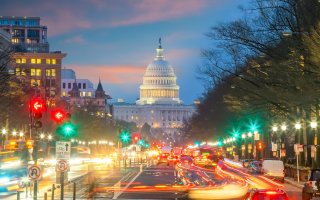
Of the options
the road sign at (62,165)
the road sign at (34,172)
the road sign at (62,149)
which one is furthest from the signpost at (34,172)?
the road sign at (62,149)

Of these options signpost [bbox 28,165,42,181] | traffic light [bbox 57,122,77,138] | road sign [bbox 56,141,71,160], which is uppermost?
traffic light [bbox 57,122,77,138]

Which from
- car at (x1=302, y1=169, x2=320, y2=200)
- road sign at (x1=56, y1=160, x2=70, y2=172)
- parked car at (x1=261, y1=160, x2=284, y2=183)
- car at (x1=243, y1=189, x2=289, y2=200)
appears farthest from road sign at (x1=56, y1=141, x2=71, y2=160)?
parked car at (x1=261, y1=160, x2=284, y2=183)

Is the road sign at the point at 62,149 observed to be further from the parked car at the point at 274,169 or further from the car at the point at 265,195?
the parked car at the point at 274,169

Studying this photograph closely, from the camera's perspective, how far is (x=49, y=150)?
3851 inches

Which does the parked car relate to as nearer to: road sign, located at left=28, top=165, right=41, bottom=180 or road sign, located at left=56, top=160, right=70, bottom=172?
road sign, located at left=56, top=160, right=70, bottom=172

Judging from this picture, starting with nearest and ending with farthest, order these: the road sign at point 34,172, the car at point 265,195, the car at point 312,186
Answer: the car at point 265,195, the road sign at point 34,172, the car at point 312,186

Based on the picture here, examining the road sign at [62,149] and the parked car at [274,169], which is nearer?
the road sign at [62,149]

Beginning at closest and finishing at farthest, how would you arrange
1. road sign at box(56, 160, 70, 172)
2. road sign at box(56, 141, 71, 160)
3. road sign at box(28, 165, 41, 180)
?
road sign at box(28, 165, 41, 180) < road sign at box(56, 160, 70, 172) < road sign at box(56, 141, 71, 160)

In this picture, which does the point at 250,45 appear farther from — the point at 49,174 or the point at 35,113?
the point at 35,113

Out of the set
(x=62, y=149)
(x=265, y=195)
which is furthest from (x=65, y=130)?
(x=265, y=195)

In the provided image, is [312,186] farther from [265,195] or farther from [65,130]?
[265,195]

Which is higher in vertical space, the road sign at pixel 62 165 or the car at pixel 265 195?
the road sign at pixel 62 165

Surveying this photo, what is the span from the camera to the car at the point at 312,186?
1409 inches

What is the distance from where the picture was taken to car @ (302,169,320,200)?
35.8 metres
